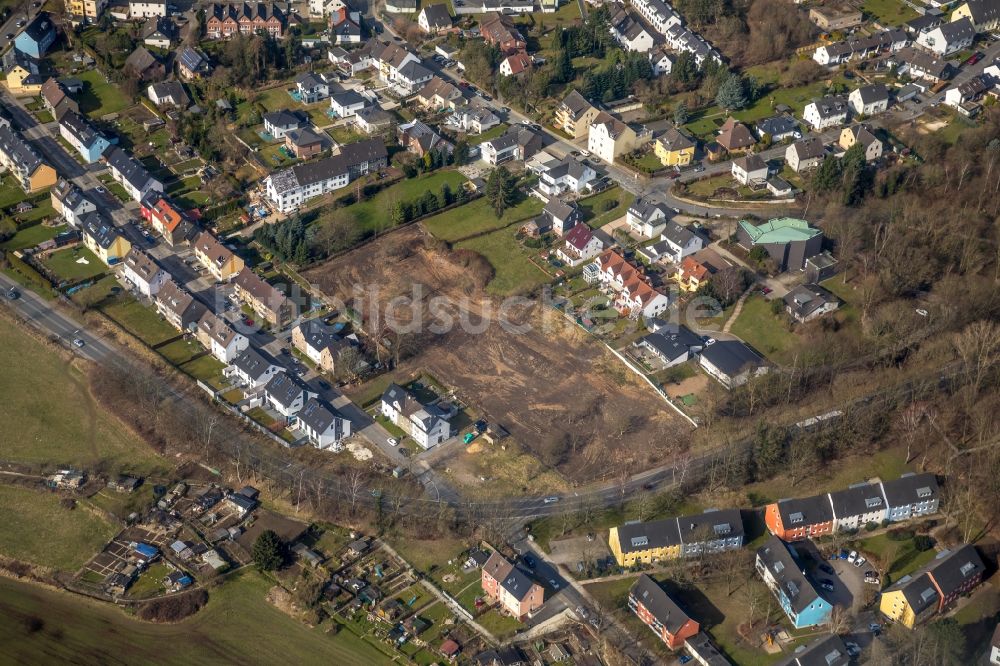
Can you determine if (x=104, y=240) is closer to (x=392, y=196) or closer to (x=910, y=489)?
(x=392, y=196)

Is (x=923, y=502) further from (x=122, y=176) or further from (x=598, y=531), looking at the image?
(x=122, y=176)

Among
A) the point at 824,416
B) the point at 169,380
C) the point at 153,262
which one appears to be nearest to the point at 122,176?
the point at 153,262

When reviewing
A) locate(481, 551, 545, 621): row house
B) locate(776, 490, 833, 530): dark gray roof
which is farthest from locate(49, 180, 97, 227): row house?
locate(776, 490, 833, 530): dark gray roof

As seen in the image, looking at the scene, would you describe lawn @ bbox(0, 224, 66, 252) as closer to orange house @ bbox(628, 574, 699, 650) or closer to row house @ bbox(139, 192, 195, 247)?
row house @ bbox(139, 192, 195, 247)

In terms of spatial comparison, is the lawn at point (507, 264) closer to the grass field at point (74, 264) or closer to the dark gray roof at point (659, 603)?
the grass field at point (74, 264)

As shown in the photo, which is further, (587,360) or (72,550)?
(587,360)

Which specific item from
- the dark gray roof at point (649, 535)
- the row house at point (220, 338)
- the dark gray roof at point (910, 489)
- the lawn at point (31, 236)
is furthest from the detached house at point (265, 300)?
the dark gray roof at point (910, 489)

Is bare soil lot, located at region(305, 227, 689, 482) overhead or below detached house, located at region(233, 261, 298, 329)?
below
